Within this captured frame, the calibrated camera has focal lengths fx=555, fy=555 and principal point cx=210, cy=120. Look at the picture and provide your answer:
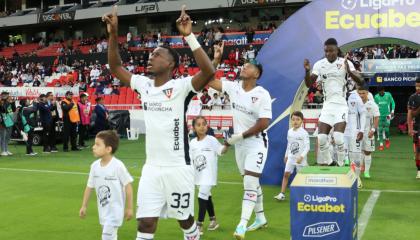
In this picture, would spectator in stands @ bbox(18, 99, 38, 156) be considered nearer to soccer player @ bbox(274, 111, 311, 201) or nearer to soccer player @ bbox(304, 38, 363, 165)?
soccer player @ bbox(274, 111, 311, 201)

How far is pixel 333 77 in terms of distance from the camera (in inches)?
371

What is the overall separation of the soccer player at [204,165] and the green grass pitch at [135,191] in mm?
346

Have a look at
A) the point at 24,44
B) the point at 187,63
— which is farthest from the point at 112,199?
the point at 24,44

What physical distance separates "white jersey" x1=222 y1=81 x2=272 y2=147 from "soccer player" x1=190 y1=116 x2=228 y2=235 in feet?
1.39

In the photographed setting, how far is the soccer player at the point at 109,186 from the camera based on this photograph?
19.2ft

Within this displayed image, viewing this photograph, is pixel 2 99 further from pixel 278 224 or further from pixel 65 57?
pixel 65 57

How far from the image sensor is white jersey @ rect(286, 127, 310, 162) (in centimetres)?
1009

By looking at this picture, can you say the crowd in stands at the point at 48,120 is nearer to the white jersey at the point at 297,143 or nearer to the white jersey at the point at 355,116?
the white jersey at the point at 355,116

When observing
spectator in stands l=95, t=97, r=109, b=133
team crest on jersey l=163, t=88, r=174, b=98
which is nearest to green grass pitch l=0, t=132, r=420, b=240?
team crest on jersey l=163, t=88, r=174, b=98

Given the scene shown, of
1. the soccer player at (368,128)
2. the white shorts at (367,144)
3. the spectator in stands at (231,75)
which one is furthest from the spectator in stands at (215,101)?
the white shorts at (367,144)

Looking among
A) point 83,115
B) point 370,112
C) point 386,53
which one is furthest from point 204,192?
point 386,53

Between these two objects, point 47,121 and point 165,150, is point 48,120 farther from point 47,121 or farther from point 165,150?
point 165,150

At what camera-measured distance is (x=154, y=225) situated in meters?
5.17

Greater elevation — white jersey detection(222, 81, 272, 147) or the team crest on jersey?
the team crest on jersey
